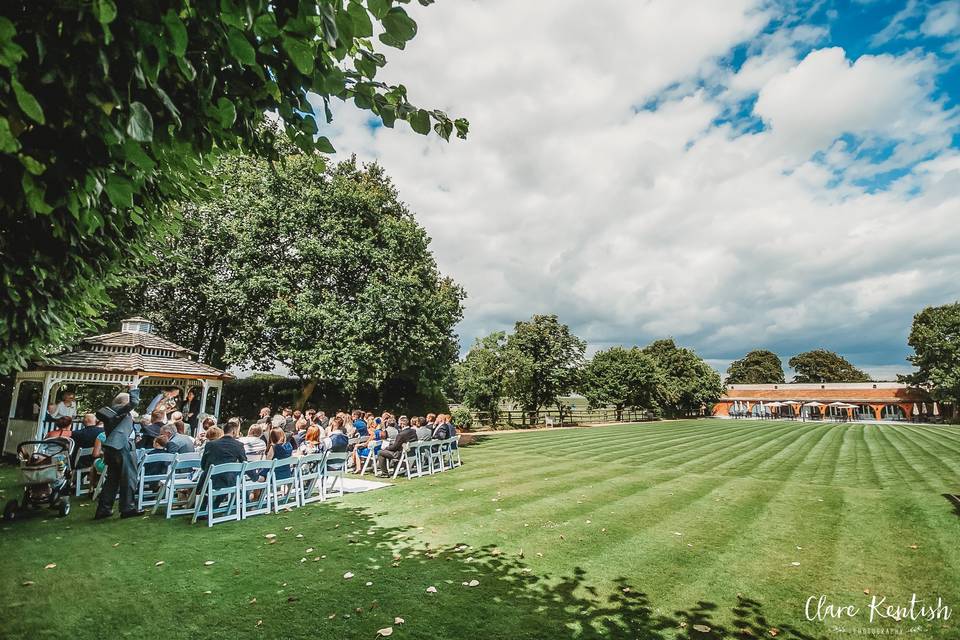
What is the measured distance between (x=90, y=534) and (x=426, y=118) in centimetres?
835

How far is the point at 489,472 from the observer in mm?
13711

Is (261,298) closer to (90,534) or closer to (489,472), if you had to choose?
(489,472)

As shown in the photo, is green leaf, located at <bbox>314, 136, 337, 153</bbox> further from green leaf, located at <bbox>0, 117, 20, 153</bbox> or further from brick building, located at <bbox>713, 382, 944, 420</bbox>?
brick building, located at <bbox>713, 382, 944, 420</bbox>

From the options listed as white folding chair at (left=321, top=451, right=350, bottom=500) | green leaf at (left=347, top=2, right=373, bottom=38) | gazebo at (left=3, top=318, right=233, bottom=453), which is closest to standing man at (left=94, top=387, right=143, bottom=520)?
white folding chair at (left=321, top=451, right=350, bottom=500)

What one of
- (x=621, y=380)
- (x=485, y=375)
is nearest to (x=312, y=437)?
(x=485, y=375)

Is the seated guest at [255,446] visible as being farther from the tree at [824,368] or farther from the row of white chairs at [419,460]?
the tree at [824,368]

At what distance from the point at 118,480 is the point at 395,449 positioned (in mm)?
6419

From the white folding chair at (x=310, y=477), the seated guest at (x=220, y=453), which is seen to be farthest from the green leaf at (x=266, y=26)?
the white folding chair at (x=310, y=477)

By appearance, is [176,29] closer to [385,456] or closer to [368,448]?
[385,456]

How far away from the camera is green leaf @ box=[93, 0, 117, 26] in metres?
1.74

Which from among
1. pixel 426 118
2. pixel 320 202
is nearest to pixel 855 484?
pixel 426 118

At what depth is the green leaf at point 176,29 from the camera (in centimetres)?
205

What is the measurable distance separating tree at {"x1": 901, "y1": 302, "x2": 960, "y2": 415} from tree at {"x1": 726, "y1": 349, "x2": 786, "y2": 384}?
4248 centimetres

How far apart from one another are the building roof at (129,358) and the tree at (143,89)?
14235 mm
